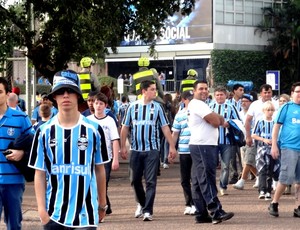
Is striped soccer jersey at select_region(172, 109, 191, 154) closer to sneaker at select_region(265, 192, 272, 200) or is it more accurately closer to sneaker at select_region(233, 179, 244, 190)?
sneaker at select_region(265, 192, 272, 200)

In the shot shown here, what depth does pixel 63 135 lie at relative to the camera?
625 centimetres

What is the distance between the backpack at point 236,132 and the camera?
47.2ft

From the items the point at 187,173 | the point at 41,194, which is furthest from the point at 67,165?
the point at 187,173

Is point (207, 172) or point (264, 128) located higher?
point (264, 128)

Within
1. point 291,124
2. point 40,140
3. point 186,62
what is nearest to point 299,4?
point 186,62

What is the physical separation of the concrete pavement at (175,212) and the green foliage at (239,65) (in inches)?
1937

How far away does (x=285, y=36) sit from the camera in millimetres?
67875

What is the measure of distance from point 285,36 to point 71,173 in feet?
207

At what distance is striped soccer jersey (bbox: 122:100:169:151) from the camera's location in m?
12.0

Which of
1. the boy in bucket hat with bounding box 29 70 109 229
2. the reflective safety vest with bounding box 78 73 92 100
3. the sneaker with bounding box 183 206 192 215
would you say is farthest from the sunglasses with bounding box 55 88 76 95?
the reflective safety vest with bounding box 78 73 92 100

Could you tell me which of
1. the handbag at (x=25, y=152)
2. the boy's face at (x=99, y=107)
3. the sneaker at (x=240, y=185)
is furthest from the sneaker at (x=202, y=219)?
the handbag at (x=25, y=152)

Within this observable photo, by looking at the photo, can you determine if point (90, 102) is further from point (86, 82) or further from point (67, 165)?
point (67, 165)

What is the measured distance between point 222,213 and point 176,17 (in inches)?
2293

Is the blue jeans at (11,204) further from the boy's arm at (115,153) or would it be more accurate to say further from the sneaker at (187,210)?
the sneaker at (187,210)
